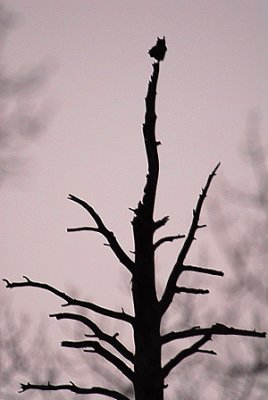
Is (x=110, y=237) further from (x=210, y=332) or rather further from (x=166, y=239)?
(x=210, y=332)

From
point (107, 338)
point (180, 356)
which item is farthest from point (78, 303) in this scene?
point (180, 356)

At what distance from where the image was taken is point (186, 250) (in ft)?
13.9

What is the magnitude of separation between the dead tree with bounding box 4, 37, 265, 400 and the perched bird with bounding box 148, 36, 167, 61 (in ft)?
0.14

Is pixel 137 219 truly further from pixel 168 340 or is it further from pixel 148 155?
pixel 168 340

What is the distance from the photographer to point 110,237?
4328mm

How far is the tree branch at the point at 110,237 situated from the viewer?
424 cm

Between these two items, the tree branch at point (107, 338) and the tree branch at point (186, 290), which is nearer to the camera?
the tree branch at point (107, 338)

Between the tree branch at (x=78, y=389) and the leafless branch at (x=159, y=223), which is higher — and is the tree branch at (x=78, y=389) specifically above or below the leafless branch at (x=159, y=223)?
below

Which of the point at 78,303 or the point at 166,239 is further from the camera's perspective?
the point at 166,239

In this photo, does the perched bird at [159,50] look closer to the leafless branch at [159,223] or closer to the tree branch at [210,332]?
the leafless branch at [159,223]

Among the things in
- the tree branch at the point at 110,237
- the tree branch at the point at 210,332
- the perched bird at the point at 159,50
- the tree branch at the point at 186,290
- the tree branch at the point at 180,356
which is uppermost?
the perched bird at the point at 159,50

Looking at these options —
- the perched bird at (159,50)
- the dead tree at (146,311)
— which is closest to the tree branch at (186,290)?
the dead tree at (146,311)

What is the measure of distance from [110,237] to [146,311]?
0.58 m

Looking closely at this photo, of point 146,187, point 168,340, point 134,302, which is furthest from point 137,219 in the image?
point 168,340
